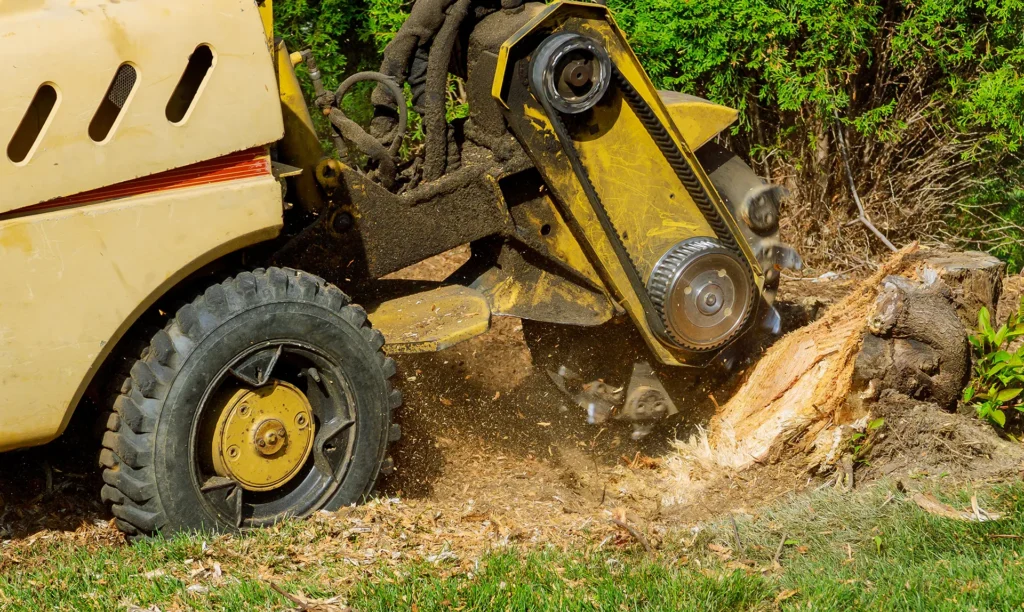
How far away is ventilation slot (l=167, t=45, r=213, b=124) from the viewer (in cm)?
370

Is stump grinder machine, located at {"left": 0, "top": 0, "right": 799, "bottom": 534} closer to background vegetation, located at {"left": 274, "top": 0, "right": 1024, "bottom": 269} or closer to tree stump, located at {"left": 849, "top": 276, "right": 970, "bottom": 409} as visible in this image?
tree stump, located at {"left": 849, "top": 276, "right": 970, "bottom": 409}

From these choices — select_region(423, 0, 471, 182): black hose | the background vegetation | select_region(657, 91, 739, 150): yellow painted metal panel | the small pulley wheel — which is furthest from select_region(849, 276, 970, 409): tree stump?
the background vegetation

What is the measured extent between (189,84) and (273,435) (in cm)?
124

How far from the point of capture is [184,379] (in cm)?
366

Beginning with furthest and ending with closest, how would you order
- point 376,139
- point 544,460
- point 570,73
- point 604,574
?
point 544,460 < point 376,139 < point 570,73 < point 604,574

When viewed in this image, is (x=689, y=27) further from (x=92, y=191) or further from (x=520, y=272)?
(x=92, y=191)

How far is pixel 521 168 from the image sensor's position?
444 cm

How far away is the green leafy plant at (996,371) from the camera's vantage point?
15.6 ft

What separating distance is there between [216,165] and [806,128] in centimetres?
425

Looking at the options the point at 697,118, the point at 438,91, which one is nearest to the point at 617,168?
the point at 697,118

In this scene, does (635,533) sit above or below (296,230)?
below

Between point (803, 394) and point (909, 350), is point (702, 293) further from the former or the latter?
point (909, 350)

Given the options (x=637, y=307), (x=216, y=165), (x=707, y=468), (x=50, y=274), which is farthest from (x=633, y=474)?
(x=50, y=274)

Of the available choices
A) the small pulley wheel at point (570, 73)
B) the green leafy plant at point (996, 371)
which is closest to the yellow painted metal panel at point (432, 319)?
the small pulley wheel at point (570, 73)
